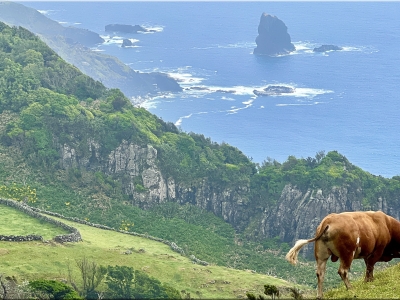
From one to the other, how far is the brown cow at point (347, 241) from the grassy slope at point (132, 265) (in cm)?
1997

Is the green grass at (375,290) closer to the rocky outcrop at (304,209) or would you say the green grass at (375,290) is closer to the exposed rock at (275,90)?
the rocky outcrop at (304,209)

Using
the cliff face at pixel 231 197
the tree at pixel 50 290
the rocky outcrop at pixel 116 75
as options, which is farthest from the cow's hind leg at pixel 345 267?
the rocky outcrop at pixel 116 75

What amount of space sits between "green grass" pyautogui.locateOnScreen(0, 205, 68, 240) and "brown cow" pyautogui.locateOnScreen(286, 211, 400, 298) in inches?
1313

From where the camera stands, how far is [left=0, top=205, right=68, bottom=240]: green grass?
5098 centimetres

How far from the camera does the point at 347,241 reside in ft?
67.4

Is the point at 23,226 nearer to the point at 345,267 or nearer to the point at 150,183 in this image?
the point at 150,183

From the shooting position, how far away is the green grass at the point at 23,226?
51.0 meters

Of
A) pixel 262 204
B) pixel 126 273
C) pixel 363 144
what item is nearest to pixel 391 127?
pixel 363 144

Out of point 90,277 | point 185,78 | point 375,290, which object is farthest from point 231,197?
point 185,78

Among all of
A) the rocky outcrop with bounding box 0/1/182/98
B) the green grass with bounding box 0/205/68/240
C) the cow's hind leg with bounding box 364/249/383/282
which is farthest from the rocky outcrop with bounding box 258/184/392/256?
the rocky outcrop with bounding box 0/1/182/98

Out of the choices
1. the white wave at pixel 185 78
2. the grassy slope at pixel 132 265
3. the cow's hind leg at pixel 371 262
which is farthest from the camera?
the white wave at pixel 185 78

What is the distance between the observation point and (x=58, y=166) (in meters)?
76.4

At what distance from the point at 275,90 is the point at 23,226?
12507 centimetres

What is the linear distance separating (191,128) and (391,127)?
4432 cm
